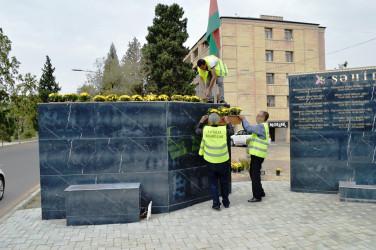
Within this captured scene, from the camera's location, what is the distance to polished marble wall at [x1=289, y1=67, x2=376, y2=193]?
265 inches

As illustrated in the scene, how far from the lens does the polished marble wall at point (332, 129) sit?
22.1 feet

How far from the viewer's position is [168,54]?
94.5 feet

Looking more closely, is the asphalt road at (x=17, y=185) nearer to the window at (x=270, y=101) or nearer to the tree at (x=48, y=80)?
the window at (x=270, y=101)

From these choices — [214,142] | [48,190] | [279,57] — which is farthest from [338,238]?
[279,57]

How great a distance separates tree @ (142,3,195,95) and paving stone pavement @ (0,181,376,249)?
23.4m

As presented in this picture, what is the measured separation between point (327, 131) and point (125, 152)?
196 inches

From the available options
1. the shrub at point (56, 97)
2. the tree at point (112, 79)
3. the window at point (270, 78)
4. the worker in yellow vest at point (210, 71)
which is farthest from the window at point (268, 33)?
the shrub at point (56, 97)

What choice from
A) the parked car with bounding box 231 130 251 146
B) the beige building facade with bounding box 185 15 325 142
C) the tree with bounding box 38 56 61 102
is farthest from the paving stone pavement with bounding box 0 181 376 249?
the tree with bounding box 38 56 61 102

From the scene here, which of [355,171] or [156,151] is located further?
[355,171]

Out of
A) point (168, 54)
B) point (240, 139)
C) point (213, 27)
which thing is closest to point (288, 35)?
point (168, 54)

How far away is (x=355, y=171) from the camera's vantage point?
22.5ft

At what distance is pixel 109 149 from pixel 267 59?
32064mm

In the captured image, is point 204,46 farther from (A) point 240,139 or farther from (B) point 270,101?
(A) point 240,139

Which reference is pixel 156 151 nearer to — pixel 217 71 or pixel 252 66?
pixel 217 71
